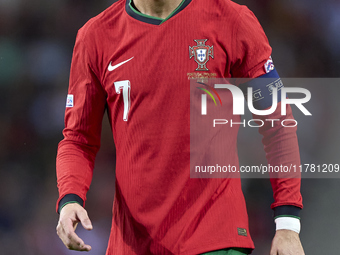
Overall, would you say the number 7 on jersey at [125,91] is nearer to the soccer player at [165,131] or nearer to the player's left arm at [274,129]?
the soccer player at [165,131]

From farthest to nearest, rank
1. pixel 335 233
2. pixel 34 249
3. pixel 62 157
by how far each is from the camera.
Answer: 1. pixel 34 249
2. pixel 335 233
3. pixel 62 157

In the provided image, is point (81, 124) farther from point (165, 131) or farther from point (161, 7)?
point (161, 7)

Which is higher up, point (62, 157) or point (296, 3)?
point (296, 3)

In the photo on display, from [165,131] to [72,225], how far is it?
48 cm

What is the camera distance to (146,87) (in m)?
1.89

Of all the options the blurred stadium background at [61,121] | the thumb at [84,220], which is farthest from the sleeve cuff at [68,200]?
the blurred stadium background at [61,121]

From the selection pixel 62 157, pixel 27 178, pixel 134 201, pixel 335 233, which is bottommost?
pixel 335 233

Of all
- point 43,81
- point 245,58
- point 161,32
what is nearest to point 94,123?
point 161,32

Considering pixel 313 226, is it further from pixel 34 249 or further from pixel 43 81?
pixel 43 81

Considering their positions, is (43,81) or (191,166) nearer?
(191,166)

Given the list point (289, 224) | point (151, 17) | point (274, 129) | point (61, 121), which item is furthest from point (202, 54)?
point (61, 121)

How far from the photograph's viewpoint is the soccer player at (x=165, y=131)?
1.80 meters

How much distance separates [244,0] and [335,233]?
1.68 metres

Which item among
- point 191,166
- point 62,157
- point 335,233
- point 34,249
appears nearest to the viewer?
point 191,166
